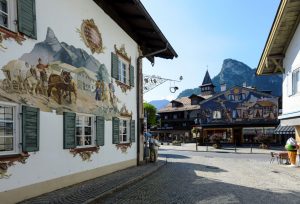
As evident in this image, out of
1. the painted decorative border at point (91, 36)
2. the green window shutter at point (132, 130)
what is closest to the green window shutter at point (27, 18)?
the painted decorative border at point (91, 36)

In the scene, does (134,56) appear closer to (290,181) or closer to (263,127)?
(290,181)

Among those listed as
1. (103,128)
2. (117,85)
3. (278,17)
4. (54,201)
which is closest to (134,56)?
(117,85)

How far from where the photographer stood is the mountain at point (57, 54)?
809 cm

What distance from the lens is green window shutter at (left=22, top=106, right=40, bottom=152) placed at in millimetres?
7494

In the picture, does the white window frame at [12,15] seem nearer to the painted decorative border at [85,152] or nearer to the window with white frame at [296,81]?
the painted decorative border at [85,152]

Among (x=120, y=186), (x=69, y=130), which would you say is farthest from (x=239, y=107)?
(x=69, y=130)

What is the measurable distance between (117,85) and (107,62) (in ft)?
4.70

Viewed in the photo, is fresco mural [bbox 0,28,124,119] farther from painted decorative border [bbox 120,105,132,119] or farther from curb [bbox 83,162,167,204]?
curb [bbox 83,162,167,204]

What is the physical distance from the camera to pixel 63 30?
964 cm

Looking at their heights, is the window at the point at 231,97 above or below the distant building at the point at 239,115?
above

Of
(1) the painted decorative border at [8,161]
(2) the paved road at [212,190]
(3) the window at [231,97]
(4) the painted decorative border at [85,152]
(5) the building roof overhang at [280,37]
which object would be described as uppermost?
(5) the building roof overhang at [280,37]

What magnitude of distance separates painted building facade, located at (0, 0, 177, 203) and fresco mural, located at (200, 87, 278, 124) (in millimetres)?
33722

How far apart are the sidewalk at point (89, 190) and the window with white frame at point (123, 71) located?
181 inches

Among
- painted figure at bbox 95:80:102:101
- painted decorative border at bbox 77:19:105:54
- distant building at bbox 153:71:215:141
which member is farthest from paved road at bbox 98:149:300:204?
distant building at bbox 153:71:215:141
